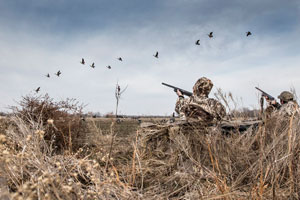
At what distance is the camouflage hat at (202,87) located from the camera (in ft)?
15.3

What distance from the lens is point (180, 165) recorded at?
11.6 ft

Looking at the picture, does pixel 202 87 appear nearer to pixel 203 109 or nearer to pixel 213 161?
pixel 203 109

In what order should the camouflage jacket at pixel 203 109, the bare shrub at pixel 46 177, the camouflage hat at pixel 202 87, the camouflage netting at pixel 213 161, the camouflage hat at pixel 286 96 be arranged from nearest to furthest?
the bare shrub at pixel 46 177
the camouflage netting at pixel 213 161
the camouflage jacket at pixel 203 109
the camouflage hat at pixel 202 87
the camouflage hat at pixel 286 96

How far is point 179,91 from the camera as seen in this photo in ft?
19.9

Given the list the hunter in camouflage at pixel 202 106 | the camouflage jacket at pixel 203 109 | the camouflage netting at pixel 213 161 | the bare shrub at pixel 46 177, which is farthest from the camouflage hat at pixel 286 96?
the bare shrub at pixel 46 177

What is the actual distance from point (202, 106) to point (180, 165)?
1.24 m

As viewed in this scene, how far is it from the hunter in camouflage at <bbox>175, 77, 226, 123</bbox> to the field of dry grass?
1.39ft

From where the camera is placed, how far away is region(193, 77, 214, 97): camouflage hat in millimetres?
4666

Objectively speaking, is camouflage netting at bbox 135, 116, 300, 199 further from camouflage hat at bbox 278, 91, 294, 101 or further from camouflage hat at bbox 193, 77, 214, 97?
camouflage hat at bbox 278, 91, 294, 101

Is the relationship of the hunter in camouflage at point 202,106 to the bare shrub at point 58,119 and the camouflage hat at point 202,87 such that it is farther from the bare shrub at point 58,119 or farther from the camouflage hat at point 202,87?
the bare shrub at point 58,119

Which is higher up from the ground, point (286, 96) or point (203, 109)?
point (286, 96)

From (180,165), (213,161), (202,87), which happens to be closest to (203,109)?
(202,87)

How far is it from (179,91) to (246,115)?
7.08ft

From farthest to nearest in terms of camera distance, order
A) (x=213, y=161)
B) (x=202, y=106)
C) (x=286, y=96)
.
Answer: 1. (x=286, y=96)
2. (x=202, y=106)
3. (x=213, y=161)
